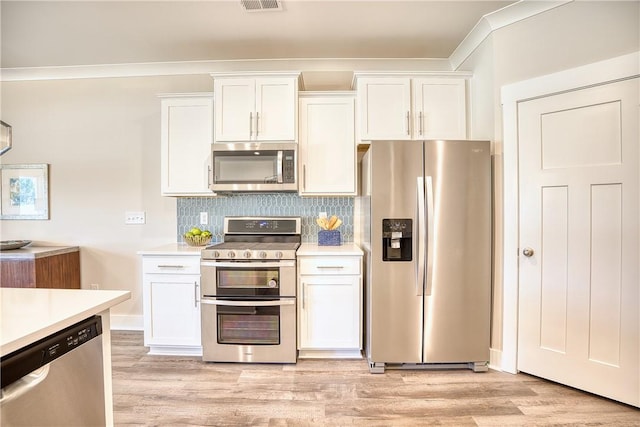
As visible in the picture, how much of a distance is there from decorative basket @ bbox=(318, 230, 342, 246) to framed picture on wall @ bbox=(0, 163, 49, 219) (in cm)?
A: 292

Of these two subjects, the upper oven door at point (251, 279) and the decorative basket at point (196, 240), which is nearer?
the upper oven door at point (251, 279)

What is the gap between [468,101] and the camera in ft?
8.45

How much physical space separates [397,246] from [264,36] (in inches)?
82.3

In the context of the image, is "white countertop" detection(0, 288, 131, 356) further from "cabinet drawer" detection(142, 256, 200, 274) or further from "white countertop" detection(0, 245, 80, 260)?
"white countertop" detection(0, 245, 80, 260)

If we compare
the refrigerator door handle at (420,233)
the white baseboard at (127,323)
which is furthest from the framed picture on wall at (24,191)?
the refrigerator door handle at (420,233)

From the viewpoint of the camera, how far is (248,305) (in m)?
2.29

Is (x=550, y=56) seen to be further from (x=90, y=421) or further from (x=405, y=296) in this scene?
(x=90, y=421)

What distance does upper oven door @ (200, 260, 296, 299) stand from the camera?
2.30 m

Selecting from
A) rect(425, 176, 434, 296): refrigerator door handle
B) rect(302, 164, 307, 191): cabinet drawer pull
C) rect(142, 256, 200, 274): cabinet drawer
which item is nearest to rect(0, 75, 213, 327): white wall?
rect(142, 256, 200, 274): cabinet drawer

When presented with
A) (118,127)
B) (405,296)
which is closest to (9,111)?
(118,127)

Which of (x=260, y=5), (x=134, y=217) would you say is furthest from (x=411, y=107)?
(x=134, y=217)

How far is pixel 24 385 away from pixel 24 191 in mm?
3345

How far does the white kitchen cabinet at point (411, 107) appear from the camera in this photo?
8.30 feet

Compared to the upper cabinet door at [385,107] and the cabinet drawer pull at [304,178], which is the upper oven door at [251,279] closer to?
the cabinet drawer pull at [304,178]
